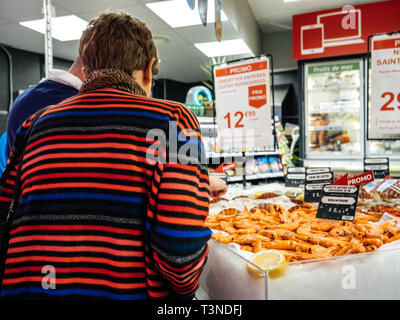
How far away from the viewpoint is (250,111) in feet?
8.50

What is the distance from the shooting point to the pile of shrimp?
1.26 m

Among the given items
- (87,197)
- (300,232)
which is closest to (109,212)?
(87,197)

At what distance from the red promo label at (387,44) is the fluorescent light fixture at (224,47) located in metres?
3.73

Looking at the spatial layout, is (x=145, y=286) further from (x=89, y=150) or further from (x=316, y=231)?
(x=316, y=231)

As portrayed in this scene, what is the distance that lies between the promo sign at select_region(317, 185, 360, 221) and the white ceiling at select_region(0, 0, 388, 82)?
3553 millimetres

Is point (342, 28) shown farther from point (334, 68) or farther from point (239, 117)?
point (239, 117)

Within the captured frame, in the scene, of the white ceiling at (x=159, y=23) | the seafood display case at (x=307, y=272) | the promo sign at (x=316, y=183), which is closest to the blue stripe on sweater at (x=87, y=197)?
the seafood display case at (x=307, y=272)

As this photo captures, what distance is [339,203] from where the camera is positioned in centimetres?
160

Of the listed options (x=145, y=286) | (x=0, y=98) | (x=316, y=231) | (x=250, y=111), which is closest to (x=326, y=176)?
(x=316, y=231)

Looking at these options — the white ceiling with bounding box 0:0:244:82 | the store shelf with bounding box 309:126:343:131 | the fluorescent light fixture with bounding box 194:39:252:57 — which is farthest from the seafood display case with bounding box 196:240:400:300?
the fluorescent light fixture with bounding box 194:39:252:57

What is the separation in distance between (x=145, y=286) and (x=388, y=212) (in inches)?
59.3

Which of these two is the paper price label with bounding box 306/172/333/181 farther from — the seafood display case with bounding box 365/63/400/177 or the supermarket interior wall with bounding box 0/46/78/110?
the supermarket interior wall with bounding box 0/46/78/110

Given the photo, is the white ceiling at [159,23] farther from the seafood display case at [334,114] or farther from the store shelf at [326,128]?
the store shelf at [326,128]

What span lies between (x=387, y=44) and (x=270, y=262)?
186 centimetres
